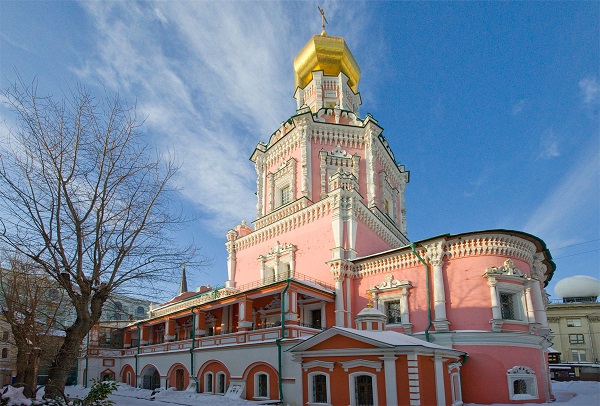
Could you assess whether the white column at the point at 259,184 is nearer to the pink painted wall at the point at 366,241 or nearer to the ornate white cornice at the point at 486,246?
the pink painted wall at the point at 366,241

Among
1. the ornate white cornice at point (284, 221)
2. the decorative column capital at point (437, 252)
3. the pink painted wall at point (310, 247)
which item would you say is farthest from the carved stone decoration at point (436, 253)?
the ornate white cornice at point (284, 221)

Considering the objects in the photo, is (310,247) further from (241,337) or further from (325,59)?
(325,59)

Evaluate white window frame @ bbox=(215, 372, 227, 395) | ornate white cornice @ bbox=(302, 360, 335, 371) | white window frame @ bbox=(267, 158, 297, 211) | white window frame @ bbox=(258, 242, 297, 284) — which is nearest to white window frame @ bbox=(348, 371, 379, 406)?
ornate white cornice @ bbox=(302, 360, 335, 371)

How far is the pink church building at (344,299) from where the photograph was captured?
1427cm

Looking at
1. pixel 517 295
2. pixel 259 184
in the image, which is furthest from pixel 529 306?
pixel 259 184

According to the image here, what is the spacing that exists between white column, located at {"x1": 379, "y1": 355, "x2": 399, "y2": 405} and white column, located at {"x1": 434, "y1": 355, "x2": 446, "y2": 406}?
4.72ft

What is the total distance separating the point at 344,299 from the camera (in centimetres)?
1948

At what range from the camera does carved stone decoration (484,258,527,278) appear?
1636 centimetres

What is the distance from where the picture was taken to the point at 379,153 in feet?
85.3

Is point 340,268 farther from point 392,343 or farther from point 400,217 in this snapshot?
point 400,217

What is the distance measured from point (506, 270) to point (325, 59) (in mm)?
18294

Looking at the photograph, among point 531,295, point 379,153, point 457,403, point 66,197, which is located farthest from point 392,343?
Answer: point 379,153

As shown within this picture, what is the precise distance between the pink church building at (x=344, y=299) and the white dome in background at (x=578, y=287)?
29.6 metres

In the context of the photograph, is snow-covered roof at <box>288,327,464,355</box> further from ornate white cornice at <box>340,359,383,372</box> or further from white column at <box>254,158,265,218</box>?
white column at <box>254,158,265,218</box>
